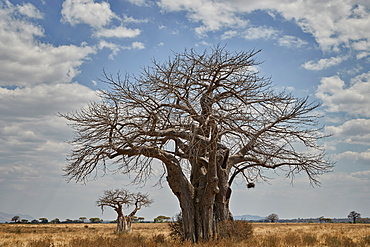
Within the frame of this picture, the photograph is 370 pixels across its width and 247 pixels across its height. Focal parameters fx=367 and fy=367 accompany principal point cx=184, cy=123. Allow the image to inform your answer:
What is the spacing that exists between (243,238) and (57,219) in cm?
7910

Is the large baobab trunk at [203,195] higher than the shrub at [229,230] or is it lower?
higher

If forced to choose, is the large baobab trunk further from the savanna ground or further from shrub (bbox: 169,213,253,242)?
the savanna ground

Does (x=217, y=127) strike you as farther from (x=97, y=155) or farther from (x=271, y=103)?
(x=97, y=155)

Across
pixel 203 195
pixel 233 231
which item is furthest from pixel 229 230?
pixel 203 195

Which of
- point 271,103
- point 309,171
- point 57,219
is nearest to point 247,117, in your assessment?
point 271,103

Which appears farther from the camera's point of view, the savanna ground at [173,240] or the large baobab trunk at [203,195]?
the large baobab trunk at [203,195]

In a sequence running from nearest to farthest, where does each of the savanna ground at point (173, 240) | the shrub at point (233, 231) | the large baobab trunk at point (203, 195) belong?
1. the savanna ground at point (173, 240)
2. the large baobab trunk at point (203, 195)
3. the shrub at point (233, 231)

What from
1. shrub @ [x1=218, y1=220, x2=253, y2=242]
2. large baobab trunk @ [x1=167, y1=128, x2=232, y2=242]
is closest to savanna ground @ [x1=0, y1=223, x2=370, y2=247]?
shrub @ [x1=218, y1=220, x2=253, y2=242]

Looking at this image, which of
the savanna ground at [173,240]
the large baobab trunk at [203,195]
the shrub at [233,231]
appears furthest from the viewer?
the shrub at [233,231]

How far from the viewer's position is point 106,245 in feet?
38.4

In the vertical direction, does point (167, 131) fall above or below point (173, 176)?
above

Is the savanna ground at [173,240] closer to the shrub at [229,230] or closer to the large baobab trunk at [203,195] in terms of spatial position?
the shrub at [229,230]

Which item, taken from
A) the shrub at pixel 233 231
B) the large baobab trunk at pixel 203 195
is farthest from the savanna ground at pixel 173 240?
the large baobab trunk at pixel 203 195

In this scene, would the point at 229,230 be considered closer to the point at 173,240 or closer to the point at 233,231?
the point at 233,231
